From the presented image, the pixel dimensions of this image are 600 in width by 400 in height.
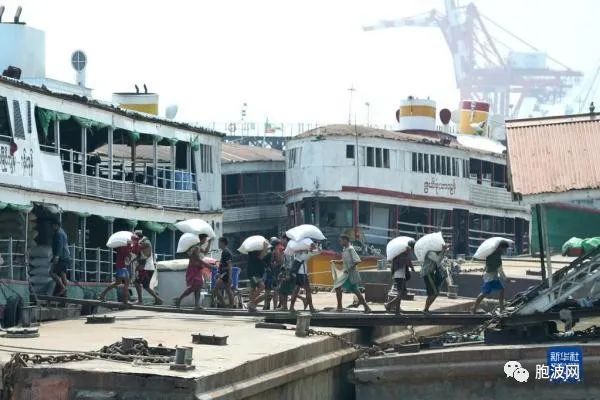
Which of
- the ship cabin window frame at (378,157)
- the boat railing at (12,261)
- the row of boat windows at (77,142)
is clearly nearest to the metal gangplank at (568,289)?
the boat railing at (12,261)

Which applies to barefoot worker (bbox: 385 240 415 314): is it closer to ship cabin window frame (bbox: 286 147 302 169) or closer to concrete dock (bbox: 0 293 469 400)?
concrete dock (bbox: 0 293 469 400)

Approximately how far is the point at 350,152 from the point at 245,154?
4.76 m

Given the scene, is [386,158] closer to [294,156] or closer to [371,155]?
[371,155]

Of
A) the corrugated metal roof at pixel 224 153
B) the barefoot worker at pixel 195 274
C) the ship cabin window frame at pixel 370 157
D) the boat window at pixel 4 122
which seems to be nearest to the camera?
the barefoot worker at pixel 195 274

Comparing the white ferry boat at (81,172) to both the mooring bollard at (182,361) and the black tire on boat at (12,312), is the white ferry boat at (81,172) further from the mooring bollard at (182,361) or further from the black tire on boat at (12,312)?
the mooring bollard at (182,361)

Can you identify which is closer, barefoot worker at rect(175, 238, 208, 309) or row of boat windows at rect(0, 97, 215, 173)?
barefoot worker at rect(175, 238, 208, 309)

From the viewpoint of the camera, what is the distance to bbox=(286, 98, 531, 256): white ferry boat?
38.5 m

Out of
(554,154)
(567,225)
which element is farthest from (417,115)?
(554,154)

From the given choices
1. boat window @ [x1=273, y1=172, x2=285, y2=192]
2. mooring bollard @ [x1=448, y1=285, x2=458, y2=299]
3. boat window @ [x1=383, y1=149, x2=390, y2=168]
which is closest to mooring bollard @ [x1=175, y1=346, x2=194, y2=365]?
mooring bollard @ [x1=448, y1=285, x2=458, y2=299]

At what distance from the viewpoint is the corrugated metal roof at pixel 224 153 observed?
32.0 m

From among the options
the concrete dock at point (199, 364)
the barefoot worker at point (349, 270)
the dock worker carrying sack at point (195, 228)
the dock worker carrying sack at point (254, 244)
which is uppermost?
the dock worker carrying sack at point (195, 228)

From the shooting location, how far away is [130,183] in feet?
88.9

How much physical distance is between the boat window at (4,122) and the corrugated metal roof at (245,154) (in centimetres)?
1819

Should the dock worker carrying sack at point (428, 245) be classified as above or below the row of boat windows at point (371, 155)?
below
